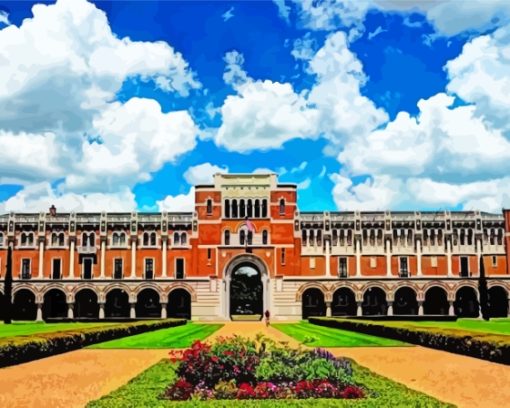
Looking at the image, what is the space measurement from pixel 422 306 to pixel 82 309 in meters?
35.1

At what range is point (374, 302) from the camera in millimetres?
73750

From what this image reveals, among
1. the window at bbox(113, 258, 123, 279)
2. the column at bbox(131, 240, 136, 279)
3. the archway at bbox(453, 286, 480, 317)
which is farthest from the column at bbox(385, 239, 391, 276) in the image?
the window at bbox(113, 258, 123, 279)

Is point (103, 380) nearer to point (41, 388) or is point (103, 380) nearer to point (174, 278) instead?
point (41, 388)

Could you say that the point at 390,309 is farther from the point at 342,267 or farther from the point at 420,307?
the point at 342,267

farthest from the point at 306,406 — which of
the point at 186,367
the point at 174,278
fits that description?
the point at 174,278

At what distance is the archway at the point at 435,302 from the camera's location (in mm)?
72938

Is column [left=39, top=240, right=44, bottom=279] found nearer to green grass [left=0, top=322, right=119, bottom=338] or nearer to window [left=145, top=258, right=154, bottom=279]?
window [left=145, top=258, right=154, bottom=279]

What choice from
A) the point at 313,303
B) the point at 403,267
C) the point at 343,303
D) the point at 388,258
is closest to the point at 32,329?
the point at 313,303

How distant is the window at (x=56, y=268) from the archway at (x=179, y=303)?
11.7 meters

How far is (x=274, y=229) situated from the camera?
74312 millimetres

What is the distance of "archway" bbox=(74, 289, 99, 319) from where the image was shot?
74.1 meters

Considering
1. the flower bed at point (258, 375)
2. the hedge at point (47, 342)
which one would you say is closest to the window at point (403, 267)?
the hedge at point (47, 342)

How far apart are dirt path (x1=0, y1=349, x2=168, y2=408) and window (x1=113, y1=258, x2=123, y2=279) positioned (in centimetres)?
4738

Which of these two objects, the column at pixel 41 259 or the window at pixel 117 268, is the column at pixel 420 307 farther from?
the column at pixel 41 259
